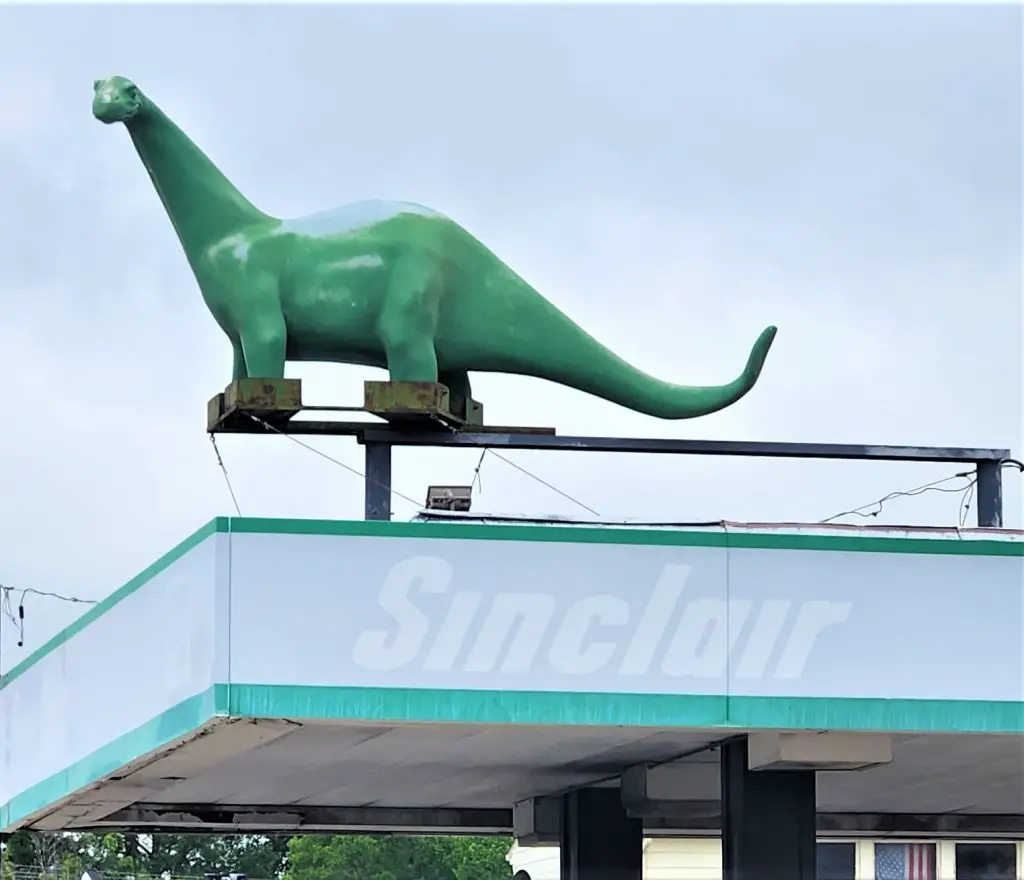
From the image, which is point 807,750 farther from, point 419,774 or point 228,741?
point 419,774

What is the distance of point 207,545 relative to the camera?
12.2m

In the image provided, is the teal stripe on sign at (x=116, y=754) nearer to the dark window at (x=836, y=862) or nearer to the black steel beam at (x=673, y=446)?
the black steel beam at (x=673, y=446)

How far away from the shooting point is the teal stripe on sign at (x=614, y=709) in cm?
1210

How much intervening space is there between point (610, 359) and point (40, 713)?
4.96 m

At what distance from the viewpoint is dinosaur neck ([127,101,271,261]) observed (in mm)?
16438

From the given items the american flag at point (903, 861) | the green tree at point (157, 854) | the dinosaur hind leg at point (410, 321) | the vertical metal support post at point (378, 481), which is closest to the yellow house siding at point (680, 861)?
the american flag at point (903, 861)

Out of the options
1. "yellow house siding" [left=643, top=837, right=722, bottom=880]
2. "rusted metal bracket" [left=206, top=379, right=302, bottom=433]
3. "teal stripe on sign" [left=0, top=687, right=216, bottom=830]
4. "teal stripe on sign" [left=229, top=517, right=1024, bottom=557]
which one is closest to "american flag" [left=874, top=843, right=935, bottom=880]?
"yellow house siding" [left=643, top=837, right=722, bottom=880]

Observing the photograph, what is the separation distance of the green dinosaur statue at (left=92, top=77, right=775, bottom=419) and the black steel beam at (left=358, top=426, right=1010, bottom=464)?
0.64 meters

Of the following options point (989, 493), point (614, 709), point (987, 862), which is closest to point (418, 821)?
point (989, 493)

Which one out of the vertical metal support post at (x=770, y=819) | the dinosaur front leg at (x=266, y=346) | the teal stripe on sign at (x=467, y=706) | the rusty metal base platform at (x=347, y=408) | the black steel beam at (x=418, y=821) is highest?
the dinosaur front leg at (x=266, y=346)

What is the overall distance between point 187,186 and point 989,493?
6356 mm

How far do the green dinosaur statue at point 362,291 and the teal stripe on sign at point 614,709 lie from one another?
3.71 m

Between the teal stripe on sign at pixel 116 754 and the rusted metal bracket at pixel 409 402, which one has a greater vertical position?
the rusted metal bracket at pixel 409 402

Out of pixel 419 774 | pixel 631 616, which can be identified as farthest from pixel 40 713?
pixel 631 616
